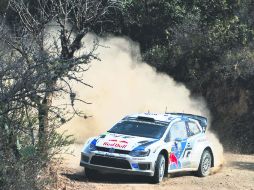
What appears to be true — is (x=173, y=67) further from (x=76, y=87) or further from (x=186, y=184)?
(x=186, y=184)

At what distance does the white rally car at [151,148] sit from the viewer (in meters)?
12.7

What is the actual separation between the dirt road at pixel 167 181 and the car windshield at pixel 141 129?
3.41 ft

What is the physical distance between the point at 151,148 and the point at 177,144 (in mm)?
1172

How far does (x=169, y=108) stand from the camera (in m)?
25.2

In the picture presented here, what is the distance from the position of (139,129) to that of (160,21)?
14.6 meters

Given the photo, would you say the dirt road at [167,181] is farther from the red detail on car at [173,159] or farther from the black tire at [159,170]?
the red detail on car at [173,159]

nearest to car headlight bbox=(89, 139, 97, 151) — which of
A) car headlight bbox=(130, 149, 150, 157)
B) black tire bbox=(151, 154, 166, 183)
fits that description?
car headlight bbox=(130, 149, 150, 157)

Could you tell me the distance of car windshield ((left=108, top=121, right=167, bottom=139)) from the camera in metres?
13.7

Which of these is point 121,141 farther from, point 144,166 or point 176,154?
point 176,154

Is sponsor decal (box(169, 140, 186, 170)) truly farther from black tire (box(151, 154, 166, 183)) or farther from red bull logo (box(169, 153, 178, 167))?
black tire (box(151, 154, 166, 183))

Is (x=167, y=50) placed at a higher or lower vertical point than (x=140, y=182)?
higher

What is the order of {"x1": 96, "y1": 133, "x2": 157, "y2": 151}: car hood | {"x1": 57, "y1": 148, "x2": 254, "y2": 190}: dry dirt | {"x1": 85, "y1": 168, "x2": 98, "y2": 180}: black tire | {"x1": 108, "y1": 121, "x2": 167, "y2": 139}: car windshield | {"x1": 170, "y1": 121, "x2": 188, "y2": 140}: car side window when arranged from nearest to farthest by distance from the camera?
{"x1": 57, "y1": 148, "x2": 254, "y2": 190}: dry dirt → {"x1": 96, "y1": 133, "x2": 157, "y2": 151}: car hood → {"x1": 85, "y1": 168, "x2": 98, "y2": 180}: black tire → {"x1": 108, "y1": 121, "x2": 167, "y2": 139}: car windshield → {"x1": 170, "y1": 121, "x2": 188, "y2": 140}: car side window

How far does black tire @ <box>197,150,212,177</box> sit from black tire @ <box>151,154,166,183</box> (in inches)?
70.4

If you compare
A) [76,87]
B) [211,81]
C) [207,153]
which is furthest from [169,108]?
[207,153]
